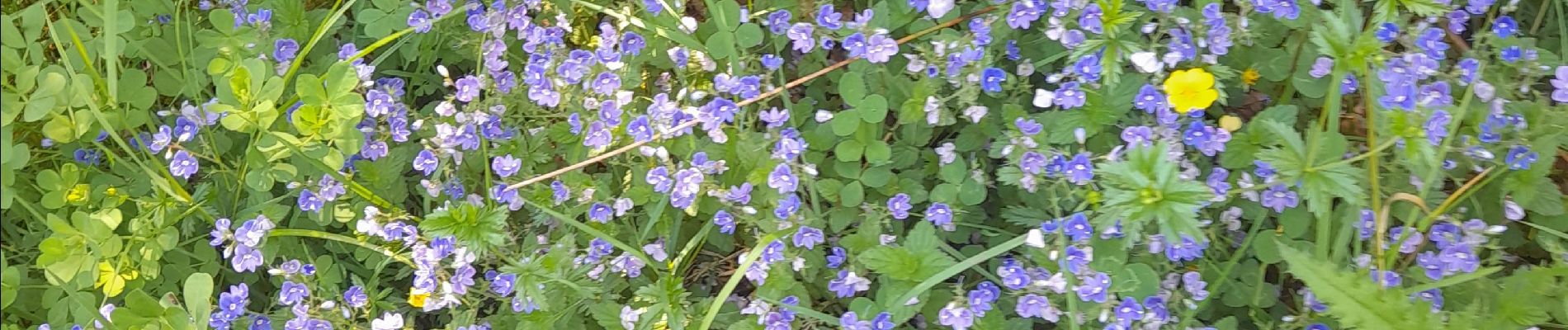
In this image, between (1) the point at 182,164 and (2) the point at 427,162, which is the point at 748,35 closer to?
(2) the point at 427,162

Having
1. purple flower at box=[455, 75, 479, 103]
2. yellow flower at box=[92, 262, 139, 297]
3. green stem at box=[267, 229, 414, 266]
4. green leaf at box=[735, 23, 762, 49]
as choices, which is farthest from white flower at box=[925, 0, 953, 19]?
yellow flower at box=[92, 262, 139, 297]

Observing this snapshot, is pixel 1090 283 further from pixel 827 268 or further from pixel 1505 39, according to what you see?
pixel 1505 39

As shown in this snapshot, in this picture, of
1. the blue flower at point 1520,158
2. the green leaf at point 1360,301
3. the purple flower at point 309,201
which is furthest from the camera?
the purple flower at point 309,201

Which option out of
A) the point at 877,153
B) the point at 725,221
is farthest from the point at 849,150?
the point at 725,221

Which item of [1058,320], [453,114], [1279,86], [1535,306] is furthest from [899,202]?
[1535,306]

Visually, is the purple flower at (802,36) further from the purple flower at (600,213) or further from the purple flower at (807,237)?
the purple flower at (600,213)

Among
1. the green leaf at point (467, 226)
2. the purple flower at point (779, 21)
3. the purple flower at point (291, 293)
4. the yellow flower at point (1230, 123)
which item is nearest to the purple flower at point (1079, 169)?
the yellow flower at point (1230, 123)
